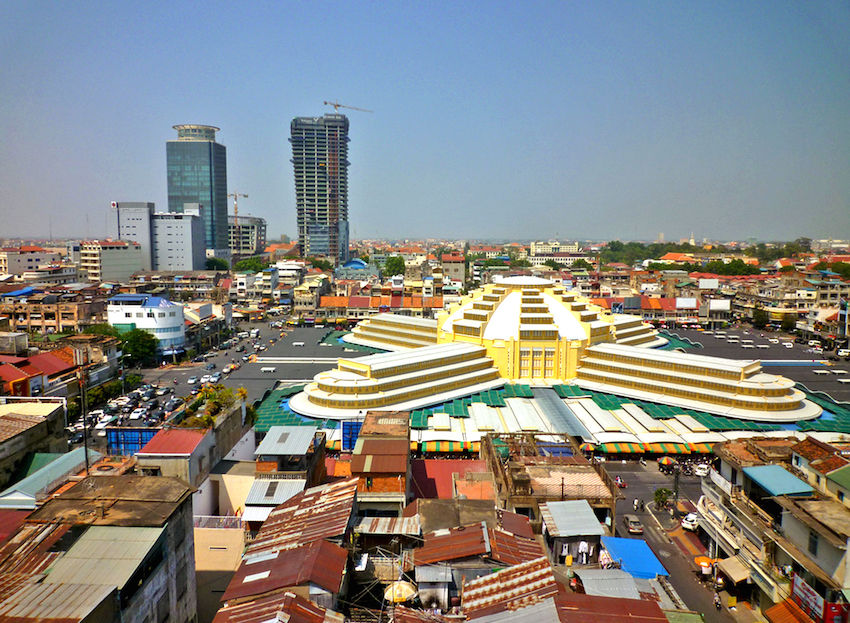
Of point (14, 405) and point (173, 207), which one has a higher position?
point (173, 207)

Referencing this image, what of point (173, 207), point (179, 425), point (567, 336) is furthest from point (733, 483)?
point (173, 207)

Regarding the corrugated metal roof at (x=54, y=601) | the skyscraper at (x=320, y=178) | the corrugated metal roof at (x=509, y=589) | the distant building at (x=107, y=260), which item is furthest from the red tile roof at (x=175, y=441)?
the skyscraper at (x=320, y=178)

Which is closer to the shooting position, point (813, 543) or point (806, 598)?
point (806, 598)

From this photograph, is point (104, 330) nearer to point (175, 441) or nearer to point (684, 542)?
point (175, 441)

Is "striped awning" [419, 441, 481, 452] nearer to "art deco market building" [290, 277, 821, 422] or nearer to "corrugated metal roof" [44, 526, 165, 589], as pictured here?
"art deco market building" [290, 277, 821, 422]

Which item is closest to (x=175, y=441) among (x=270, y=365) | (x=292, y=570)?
(x=292, y=570)

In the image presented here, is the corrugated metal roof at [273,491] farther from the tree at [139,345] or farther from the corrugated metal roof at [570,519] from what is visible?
the tree at [139,345]

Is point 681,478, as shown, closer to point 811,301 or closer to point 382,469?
point 382,469
